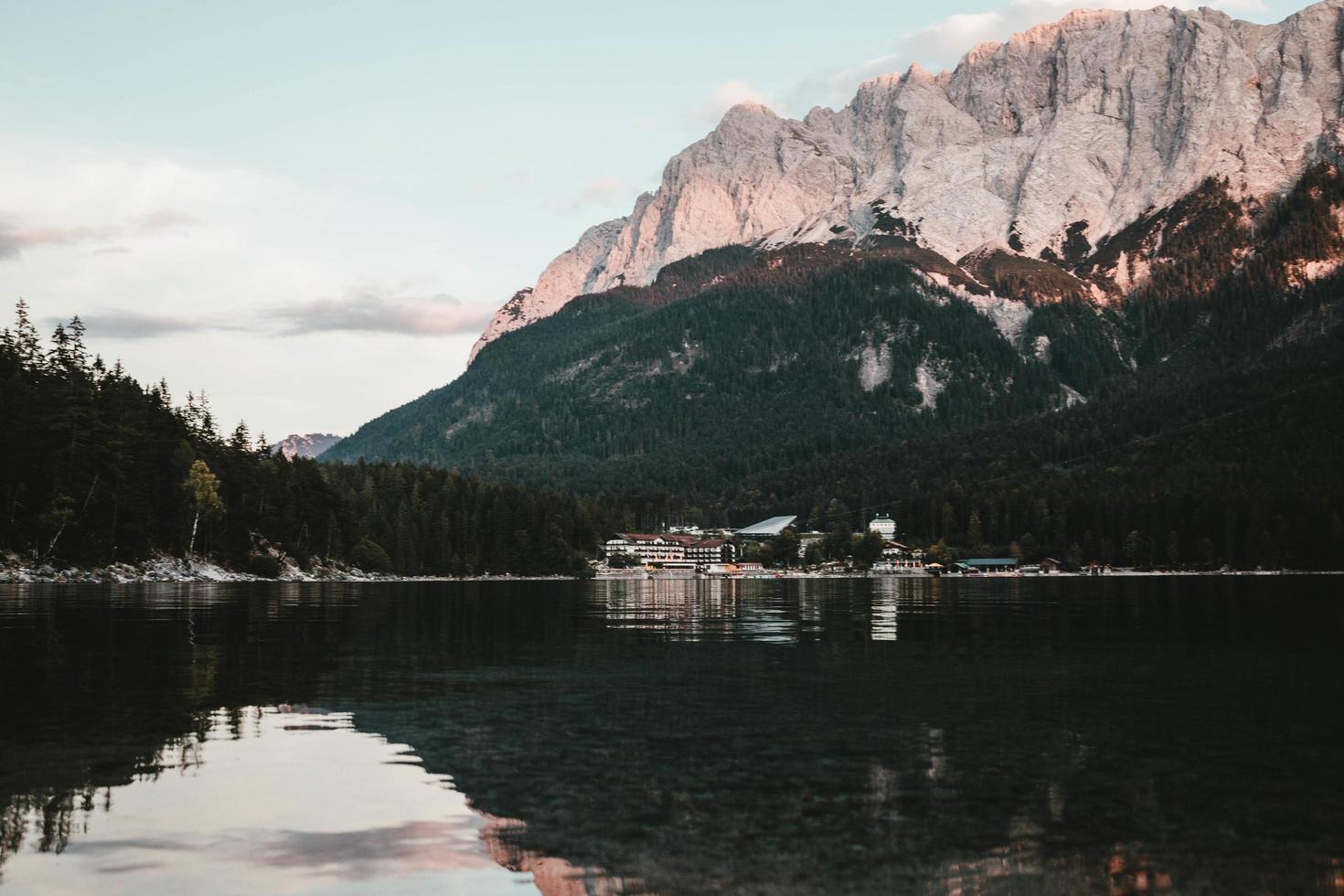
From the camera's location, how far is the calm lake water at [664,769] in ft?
58.0

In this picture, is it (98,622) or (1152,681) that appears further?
(98,622)

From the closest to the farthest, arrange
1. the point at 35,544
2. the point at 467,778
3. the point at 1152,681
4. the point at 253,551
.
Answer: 1. the point at 467,778
2. the point at 1152,681
3. the point at 35,544
4. the point at 253,551

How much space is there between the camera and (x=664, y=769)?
24.9 m

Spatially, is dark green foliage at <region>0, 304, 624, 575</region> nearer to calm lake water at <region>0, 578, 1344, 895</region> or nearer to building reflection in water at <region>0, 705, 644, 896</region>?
calm lake water at <region>0, 578, 1344, 895</region>

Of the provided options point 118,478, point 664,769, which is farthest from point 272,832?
point 118,478

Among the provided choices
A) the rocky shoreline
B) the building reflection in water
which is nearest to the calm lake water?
the building reflection in water

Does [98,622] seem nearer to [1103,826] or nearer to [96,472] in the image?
[1103,826]

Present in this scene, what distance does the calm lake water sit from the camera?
17.7 m

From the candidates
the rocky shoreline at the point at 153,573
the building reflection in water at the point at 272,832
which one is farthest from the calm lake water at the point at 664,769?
the rocky shoreline at the point at 153,573

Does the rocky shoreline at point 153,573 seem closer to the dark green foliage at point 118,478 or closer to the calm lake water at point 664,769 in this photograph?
the dark green foliage at point 118,478

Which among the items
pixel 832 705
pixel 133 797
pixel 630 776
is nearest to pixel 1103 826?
pixel 630 776

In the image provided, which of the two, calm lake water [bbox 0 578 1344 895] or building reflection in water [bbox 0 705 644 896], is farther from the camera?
calm lake water [bbox 0 578 1344 895]

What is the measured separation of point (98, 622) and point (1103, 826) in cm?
5909

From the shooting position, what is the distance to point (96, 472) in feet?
421
